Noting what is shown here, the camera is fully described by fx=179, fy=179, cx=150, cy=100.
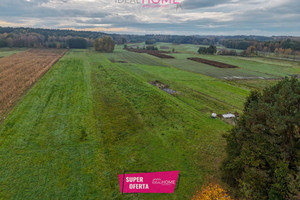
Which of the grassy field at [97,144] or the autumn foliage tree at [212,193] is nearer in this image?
the autumn foliage tree at [212,193]

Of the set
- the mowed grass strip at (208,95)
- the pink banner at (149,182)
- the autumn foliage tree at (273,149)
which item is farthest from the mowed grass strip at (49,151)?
the mowed grass strip at (208,95)

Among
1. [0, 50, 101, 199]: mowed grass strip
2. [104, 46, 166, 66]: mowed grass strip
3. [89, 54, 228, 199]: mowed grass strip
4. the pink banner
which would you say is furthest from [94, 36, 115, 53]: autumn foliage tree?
the pink banner

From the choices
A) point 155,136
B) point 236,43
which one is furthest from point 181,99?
point 236,43

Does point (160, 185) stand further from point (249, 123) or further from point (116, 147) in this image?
point (249, 123)

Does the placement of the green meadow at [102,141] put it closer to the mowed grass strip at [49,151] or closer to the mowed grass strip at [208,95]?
the mowed grass strip at [49,151]

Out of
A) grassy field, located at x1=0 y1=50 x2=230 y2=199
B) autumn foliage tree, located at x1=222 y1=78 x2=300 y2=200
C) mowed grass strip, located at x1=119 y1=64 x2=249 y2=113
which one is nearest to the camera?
autumn foliage tree, located at x1=222 y1=78 x2=300 y2=200

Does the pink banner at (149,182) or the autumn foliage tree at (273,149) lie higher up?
the autumn foliage tree at (273,149)

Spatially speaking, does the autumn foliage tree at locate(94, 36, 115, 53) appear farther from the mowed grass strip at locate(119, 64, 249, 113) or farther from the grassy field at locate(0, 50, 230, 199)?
the grassy field at locate(0, 50, 230, 199)
